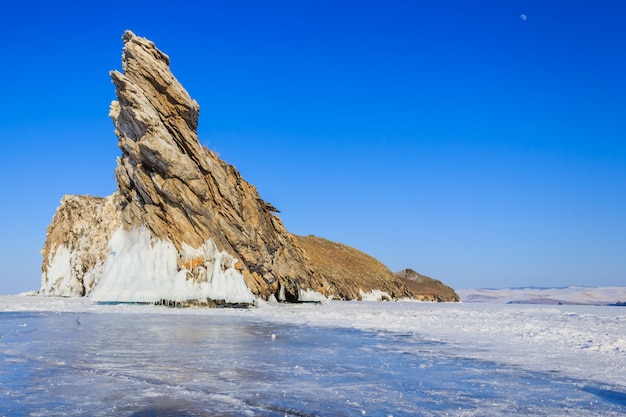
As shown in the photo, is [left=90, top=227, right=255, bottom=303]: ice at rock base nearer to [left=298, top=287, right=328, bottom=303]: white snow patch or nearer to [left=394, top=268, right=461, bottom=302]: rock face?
[left=298, top=287, right=328, bottom=303]: white snow patch

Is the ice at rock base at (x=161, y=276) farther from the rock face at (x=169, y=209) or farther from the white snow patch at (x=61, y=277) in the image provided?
the white snow patch at (x=61, y=277)

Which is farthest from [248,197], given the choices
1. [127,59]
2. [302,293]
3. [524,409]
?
[524,409]

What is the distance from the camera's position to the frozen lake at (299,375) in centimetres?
701

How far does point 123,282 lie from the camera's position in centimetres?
3712

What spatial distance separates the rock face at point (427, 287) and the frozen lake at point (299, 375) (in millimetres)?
91389

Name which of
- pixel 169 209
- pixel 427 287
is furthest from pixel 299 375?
pixel 427 287

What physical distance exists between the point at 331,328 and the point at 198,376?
11.6 metres

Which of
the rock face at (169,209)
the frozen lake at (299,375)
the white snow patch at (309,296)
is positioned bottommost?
the frozen lake at (299,375)

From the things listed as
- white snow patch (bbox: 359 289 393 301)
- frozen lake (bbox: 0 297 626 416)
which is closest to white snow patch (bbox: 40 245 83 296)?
white snow patch (bbox: 359 289 393 301)

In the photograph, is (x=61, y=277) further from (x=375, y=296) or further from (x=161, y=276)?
(x=375, y=296)

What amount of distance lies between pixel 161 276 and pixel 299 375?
2932 centimetres

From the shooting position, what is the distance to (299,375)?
9.46 meters

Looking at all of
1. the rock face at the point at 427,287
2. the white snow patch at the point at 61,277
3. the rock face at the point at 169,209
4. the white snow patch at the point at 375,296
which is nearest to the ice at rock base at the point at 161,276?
the rock face at the point at 169,209

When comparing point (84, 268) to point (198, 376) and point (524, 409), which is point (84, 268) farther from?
point (524, 409)
